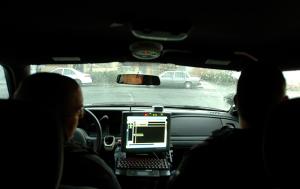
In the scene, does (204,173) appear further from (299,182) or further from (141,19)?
(141,19)

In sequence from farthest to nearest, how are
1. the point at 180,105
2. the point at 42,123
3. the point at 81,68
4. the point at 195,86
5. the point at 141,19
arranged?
the point at 195,86 < the point at 180,105 < the point at 81,68 < the point at 141,19 < the point at 42,123

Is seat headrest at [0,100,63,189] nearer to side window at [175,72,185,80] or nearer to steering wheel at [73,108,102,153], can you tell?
steering wheel at [73,108,102,153]

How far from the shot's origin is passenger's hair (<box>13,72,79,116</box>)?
2.45 metres

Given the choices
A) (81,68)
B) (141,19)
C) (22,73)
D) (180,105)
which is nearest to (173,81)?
(180,105)

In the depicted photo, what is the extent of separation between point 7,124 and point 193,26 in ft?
7.14

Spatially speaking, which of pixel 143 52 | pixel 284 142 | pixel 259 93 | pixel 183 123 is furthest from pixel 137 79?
pixel 284 142

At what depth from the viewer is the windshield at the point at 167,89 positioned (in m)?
5.73

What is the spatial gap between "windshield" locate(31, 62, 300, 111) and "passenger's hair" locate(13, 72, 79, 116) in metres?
2.75

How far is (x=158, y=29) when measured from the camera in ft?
12.4

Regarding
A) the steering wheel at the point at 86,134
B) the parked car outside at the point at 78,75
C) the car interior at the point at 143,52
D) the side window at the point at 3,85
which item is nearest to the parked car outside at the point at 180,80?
the car interior at the point at 143,52

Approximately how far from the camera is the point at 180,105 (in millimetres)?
6402

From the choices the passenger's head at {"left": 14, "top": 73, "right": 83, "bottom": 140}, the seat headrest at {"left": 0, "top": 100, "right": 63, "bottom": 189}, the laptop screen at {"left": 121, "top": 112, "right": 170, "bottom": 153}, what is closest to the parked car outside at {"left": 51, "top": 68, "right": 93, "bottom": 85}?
the laptop screen at {"left": 121, "top": 112, "right": 170, "bottom": 153}

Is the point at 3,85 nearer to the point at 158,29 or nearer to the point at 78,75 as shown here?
the point at 78,75

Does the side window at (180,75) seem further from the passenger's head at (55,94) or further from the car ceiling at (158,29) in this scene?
the passenger's head at (55,94)
